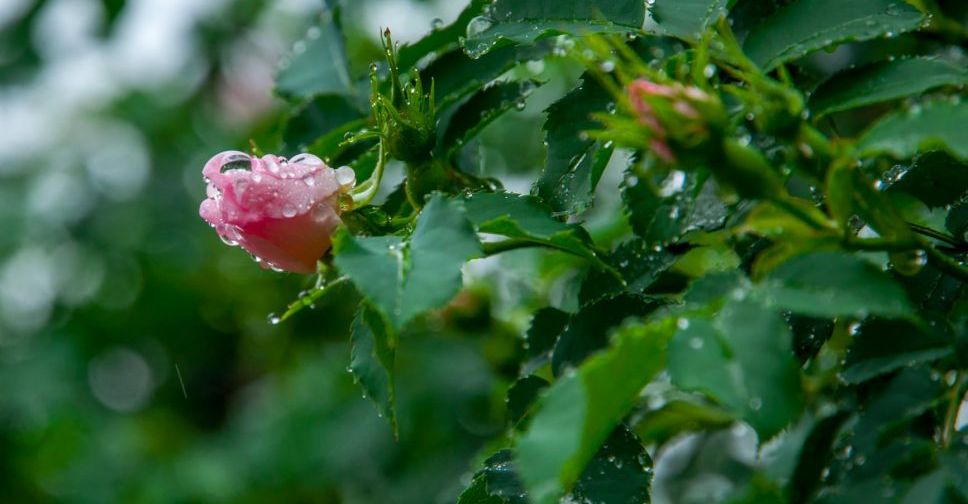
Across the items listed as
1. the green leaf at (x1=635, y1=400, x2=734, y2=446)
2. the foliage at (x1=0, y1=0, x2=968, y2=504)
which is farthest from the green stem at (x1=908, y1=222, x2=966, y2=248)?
the green leaf at (x1=635, y1=400, x2=734, y2=446)

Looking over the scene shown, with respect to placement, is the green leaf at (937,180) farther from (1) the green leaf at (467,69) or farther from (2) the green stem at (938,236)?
(1) the green leaf at (467,69)

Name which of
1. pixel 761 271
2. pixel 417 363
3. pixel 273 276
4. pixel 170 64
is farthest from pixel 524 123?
pixel 761 271

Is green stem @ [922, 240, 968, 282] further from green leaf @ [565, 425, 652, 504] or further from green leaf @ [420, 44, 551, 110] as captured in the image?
green leaf @ [420, 44, 551, 110]

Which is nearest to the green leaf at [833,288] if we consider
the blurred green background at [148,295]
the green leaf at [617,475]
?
the green leaf at [617,475]

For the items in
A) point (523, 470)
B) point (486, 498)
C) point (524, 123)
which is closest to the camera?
point (523, 470)

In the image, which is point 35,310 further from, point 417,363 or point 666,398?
point 666,398
